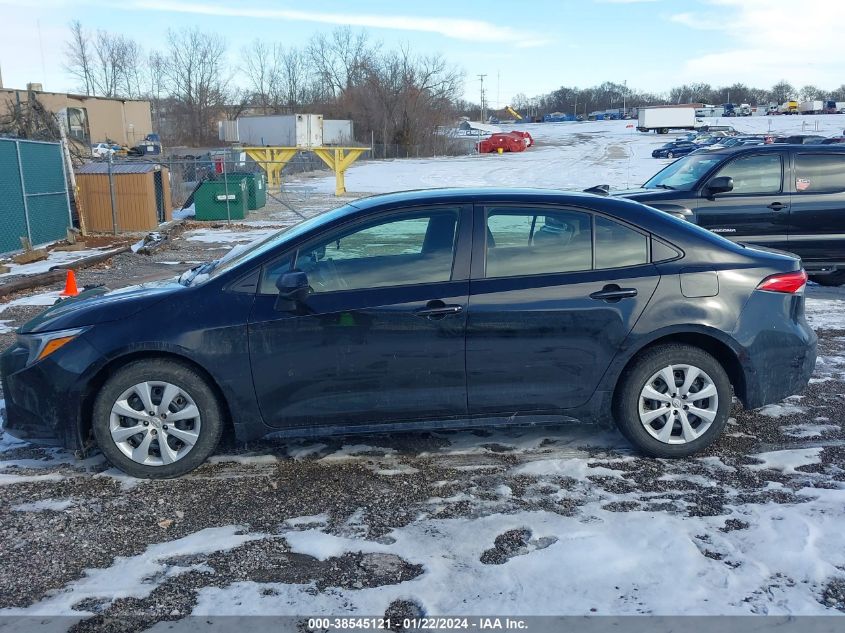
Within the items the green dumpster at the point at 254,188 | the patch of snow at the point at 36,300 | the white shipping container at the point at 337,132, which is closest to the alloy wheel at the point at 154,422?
the patch of snow at the point at 36,300

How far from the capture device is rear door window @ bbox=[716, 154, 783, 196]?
9.58m

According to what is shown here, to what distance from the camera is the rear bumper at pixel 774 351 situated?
463 centimetres

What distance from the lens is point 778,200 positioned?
9500mm

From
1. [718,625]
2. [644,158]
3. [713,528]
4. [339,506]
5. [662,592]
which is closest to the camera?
[718,625]

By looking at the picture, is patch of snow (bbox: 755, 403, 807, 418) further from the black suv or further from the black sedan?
the black suv

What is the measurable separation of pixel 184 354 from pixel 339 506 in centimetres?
123

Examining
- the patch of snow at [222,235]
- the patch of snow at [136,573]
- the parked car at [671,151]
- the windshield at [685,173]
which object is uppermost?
the parked car at [671,151]

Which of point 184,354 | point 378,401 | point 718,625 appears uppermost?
point 184,354

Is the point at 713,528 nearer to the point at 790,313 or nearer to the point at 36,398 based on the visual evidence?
the point at 790,313

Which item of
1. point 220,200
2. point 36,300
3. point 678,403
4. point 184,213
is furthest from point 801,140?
point 184,213

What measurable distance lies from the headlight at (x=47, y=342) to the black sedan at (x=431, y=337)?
0.01m

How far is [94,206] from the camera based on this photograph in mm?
17078

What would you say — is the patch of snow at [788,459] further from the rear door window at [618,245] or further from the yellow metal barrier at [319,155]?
the yellow metal barrier at [319,155]

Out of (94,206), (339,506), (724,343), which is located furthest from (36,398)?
(94,206)
